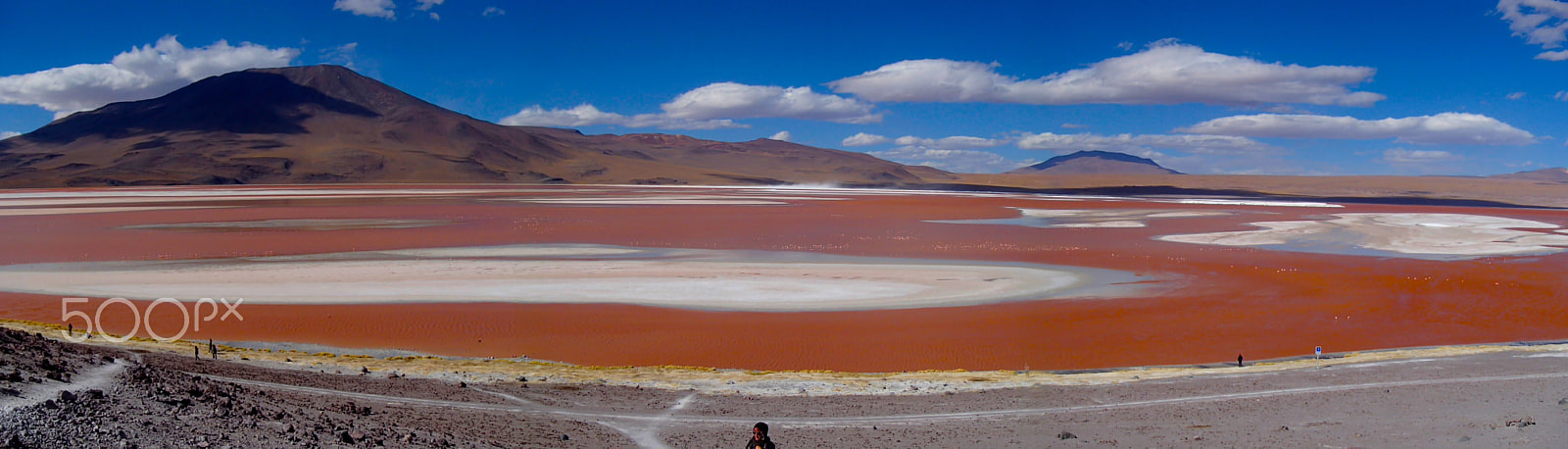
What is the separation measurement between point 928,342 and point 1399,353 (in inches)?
299

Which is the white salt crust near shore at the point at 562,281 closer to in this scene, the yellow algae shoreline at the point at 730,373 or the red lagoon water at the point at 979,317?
the red lagoon water at the point at 979,317

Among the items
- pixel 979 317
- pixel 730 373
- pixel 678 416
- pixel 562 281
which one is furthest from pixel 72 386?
pixel 562 281

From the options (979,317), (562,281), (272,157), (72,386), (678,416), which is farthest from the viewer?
(272,157)

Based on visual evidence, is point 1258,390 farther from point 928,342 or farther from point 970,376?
point 928,342

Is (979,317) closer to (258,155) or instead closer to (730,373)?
(730,373)

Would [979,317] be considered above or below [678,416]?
below

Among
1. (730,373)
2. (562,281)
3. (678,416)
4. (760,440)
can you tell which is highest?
(760,440)

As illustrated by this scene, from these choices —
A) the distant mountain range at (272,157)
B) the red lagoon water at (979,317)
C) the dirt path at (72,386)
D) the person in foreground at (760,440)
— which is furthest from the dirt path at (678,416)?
the distant mountain range at (272,157)

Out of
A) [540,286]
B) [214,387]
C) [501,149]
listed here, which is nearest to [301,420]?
[214,387]

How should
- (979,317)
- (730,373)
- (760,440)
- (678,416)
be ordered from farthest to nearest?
1. (979,317)
2. (730,373)
3. (678,416)
4. (760,440)

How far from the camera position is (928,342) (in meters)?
16.9

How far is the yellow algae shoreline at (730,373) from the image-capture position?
481 inches

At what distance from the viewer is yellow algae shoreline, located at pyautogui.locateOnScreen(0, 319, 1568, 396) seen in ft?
40.1

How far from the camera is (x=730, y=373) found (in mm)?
13625
